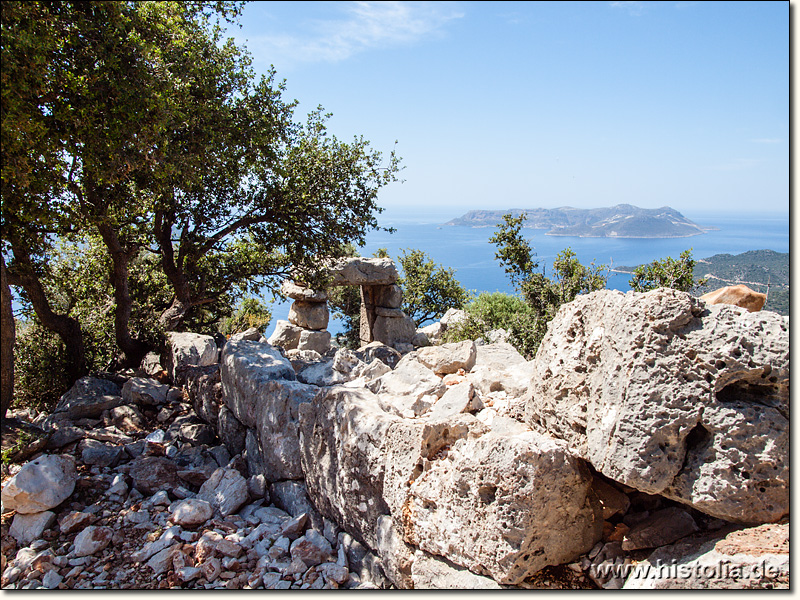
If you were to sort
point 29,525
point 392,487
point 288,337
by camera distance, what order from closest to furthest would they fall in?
point 392,487, point 29,525, point 288,337

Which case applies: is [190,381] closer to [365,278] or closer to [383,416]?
[383,416]

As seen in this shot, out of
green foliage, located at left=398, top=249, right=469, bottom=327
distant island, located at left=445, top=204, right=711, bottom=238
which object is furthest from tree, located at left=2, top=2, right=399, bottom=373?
green foliage, located at left=398, top=249, right=469, bottom=327

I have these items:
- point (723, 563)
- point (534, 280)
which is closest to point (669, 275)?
point (534, 280)

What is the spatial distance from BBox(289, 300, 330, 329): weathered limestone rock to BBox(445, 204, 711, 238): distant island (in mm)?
7489

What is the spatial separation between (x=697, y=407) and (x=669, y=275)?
8.95 meters

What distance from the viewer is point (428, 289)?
85.9 ft

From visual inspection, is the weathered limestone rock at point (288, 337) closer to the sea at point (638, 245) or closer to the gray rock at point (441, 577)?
the sea at point (638, 245)

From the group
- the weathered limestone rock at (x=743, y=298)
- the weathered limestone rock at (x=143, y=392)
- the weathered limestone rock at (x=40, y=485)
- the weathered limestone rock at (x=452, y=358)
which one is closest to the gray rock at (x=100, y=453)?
the weathered limestone rock at (x=40, y=485)

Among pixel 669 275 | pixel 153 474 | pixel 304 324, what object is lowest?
pixel 304 324

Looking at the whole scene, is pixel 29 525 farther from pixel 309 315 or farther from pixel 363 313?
pixel 363 313

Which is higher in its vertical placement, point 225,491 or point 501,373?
point 501,373

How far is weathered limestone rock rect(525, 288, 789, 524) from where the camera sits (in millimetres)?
3016

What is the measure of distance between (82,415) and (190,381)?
1.51m

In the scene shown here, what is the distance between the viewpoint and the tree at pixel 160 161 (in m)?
5.07
